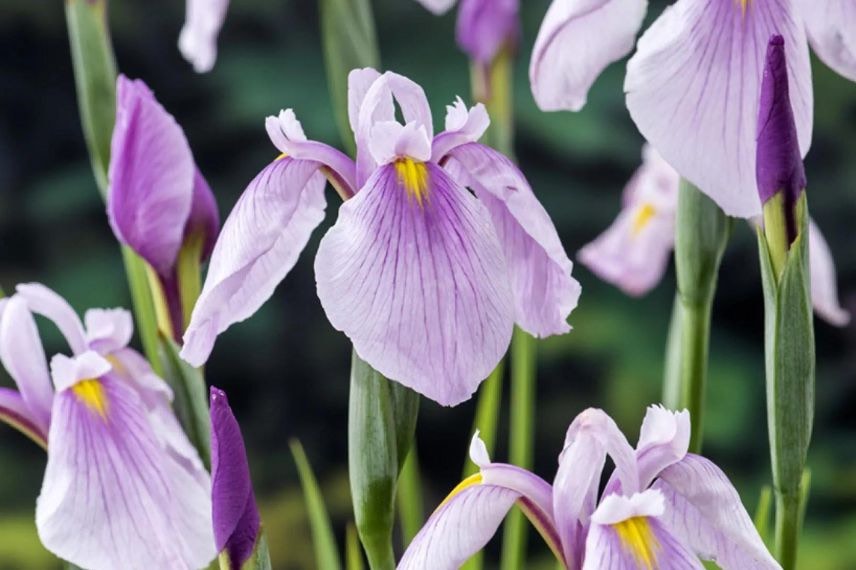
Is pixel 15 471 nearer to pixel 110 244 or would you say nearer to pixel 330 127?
pixel 110 244

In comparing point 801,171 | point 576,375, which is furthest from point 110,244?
point 801,171

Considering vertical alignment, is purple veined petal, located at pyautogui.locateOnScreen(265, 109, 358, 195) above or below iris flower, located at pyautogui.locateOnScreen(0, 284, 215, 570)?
above

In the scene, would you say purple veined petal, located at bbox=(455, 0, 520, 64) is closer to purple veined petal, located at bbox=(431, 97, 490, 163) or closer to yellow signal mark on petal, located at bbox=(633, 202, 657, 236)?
yellow signal mark on petal, located at bbox=(633, 202, 657, 236)

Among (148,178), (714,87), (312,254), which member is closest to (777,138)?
(714,87)

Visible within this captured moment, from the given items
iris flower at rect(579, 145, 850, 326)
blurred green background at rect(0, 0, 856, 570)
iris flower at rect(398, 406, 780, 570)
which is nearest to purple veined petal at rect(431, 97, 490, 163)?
iris flower at rect(398, 406, 780, 570)

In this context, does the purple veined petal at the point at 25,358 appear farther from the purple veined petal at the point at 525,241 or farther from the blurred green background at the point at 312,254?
the blurred green background at the point at 312,254

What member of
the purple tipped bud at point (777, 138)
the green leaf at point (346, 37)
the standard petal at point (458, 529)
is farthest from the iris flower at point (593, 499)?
the green leaf at point (346, 37)
